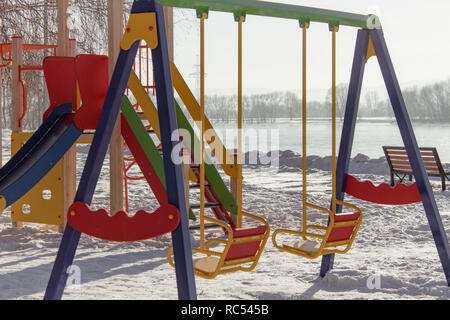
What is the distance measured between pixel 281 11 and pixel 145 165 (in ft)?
8.96

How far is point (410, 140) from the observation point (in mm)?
4504

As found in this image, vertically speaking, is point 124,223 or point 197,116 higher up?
point 197,116

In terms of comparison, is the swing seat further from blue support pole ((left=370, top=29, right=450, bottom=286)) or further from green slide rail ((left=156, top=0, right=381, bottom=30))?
blue support pole ((left=370, top=29, right=450, bottom=286))

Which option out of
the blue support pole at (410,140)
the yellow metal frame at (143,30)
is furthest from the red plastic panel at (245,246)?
the blue support pole at (410,140)

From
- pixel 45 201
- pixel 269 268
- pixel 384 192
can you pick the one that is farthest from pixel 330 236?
pixel 45 201

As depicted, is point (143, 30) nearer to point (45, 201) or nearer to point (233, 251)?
point (233, 251)

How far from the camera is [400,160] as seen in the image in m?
10.9

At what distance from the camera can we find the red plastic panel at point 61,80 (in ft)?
19.7

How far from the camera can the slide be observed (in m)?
5.38

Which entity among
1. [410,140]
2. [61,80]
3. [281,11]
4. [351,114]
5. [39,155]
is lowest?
[39,155]

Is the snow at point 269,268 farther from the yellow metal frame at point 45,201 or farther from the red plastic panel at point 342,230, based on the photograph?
the red plastic panel at point 342,230

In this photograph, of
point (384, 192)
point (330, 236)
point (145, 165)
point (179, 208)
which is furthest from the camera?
point (145, 165)
